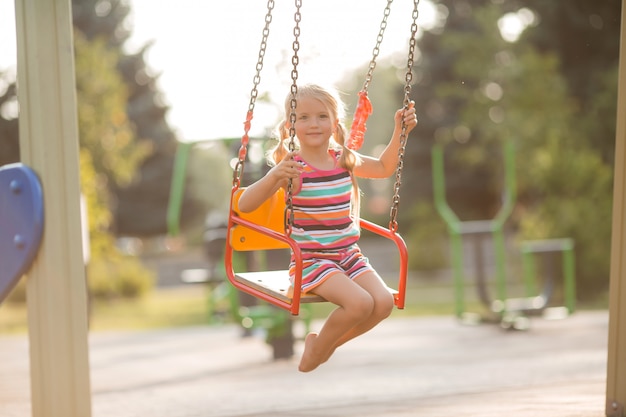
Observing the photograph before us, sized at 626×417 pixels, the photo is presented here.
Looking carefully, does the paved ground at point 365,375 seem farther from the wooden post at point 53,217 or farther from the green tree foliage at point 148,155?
the green tree foliage at point 148,155

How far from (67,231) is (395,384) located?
313 centimetres

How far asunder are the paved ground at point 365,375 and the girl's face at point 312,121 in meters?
1.63

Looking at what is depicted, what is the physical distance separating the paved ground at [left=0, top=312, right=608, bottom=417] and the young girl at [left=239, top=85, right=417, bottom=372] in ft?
4.15

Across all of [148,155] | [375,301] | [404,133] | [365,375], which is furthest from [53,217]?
[148,155]

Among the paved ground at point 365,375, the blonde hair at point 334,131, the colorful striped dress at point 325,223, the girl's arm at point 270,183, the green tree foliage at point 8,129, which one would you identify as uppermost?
the blonde hair at point 334,131

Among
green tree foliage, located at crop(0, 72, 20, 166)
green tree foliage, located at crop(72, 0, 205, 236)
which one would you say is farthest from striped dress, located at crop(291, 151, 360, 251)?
green tree foliage, located at crop(72, 0, 205, 236)

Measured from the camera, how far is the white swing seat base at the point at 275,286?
302cm

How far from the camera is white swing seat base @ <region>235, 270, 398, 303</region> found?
3016 mm

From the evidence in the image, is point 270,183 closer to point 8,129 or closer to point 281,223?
point 281,223

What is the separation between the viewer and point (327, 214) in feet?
10.5

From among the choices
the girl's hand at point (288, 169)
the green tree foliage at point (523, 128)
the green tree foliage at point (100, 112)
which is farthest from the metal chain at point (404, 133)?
the green tree foliage at point (100, 112)

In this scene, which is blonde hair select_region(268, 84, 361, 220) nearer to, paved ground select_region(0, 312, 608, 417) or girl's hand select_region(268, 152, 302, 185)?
girl's hand select_region(268, 152, 302, 185)

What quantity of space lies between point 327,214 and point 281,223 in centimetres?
47

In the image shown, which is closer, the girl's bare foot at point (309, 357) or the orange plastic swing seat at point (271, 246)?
the orange plastic swing seat at point (271, 246)
